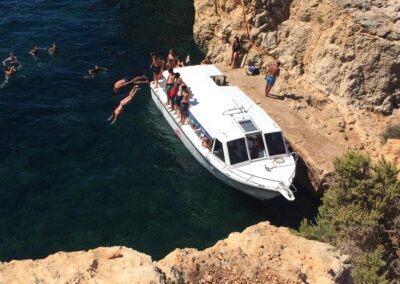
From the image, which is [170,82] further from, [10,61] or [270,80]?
[10,61]

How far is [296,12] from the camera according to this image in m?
24.3

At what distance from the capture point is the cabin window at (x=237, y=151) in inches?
782

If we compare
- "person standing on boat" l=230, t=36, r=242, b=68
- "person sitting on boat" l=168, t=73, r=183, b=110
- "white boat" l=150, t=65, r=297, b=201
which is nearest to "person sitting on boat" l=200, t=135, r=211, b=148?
"white boat" l=150, t=65, r=297, b=201

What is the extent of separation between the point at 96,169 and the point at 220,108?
6.64 meters

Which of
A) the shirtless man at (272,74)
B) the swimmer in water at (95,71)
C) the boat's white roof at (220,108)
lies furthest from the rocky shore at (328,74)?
the swimmer in water at (95,71)

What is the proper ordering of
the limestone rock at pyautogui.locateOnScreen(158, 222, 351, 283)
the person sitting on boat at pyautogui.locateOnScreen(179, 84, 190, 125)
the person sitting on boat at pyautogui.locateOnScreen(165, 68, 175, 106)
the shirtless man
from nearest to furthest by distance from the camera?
the limestone rock at pyautogui.locateOnScreen(158, 222, 351, 283) → the person sitting on boat at pyautogui.locateOnScreen(179, 84, 190, 125) → the shirtless man → the person sitting on boat at pyautogui.locateOnScreen(165, 68, 175, 106)

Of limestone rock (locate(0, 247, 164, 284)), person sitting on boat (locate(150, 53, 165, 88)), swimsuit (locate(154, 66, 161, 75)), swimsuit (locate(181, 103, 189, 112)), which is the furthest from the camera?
swimsuit (locate(154, 66, 161, 75))

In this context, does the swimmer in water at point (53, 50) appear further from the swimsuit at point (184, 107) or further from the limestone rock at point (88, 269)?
the limestone rock at point (88, 269)

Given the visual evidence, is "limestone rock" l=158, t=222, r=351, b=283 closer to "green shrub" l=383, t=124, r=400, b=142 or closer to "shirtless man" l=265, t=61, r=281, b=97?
"green shrub" l=383, t=124, r=400, b=142

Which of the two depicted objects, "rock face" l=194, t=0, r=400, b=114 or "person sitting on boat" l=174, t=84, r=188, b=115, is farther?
"person sitting on boat" l=174, t=84, r=188, b=115

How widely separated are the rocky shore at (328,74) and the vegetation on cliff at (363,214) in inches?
105

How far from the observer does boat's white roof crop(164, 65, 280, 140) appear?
67.2ft

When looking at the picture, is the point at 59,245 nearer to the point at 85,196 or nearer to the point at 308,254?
the point at 85,196

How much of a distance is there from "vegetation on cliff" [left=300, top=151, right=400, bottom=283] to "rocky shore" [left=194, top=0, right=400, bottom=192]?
105 inches
